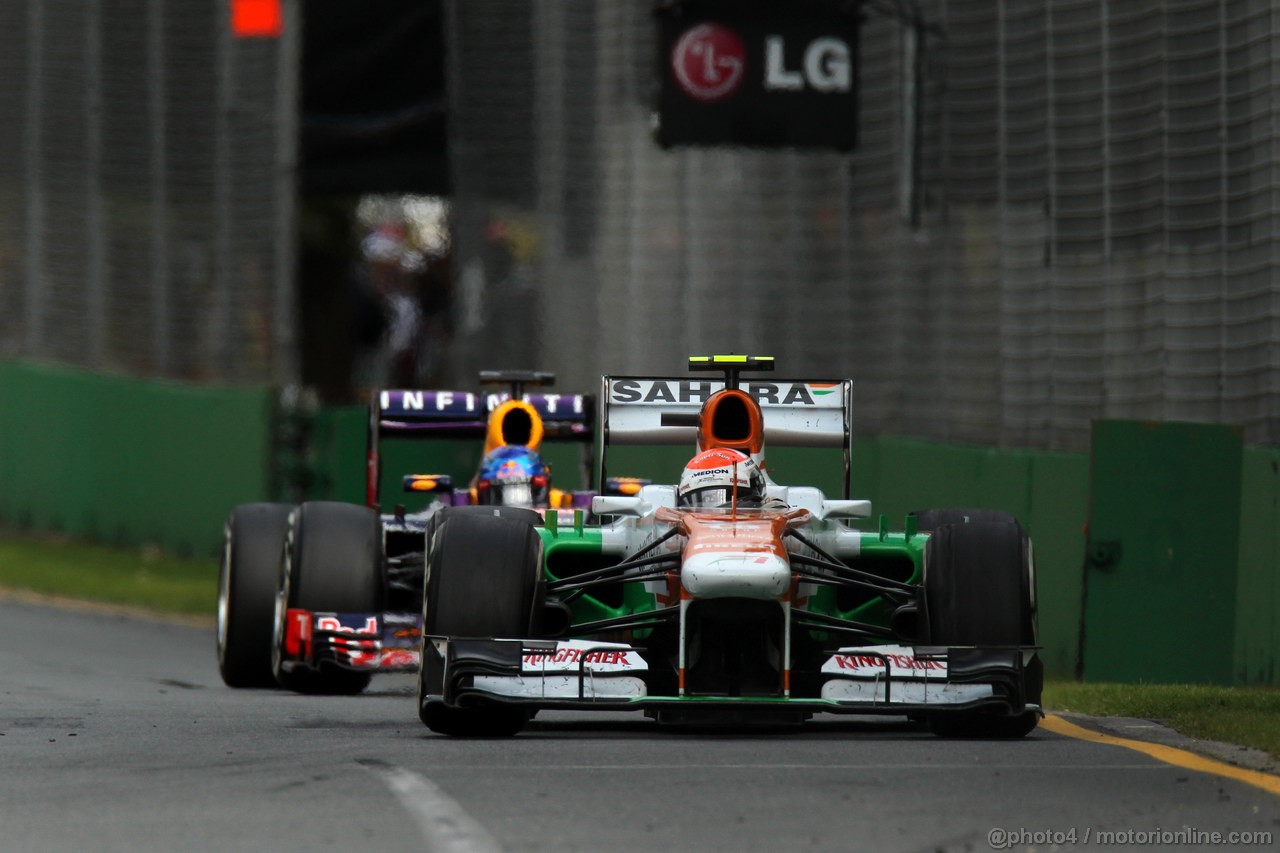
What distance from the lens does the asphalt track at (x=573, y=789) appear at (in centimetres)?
720

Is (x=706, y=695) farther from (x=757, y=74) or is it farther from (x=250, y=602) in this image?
(x=757, y=74)

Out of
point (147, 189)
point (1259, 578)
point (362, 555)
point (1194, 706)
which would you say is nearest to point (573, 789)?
point (1194, 706)

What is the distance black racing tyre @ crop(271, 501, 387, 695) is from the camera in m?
13.5

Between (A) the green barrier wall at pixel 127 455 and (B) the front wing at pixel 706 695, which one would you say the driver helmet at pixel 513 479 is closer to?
(B) the front wing at pixel 706 695

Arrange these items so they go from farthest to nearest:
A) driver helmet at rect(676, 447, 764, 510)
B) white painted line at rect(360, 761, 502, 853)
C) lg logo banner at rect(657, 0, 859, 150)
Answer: lg logo banner at rect(657, 0, 859, 150) < driver helmet at rect(676, 447, 764, 510) < white painted line at rect(360, 761, 502, 853)

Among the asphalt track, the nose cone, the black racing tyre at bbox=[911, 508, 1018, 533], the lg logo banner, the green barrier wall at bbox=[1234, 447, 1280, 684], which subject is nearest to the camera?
the asphalt track

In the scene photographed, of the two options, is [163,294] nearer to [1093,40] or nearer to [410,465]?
[410,465]

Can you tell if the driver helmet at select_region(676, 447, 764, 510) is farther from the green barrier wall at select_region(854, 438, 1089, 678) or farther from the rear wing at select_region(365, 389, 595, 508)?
the rear wing at select_region(365, 389, 595, 508)

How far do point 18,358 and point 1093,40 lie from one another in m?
15.4

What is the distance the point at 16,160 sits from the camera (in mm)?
29234

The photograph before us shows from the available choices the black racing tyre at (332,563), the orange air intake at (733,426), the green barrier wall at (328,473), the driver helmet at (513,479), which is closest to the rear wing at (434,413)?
the driver helmet at (513,479)

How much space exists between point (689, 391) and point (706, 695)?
2856mm

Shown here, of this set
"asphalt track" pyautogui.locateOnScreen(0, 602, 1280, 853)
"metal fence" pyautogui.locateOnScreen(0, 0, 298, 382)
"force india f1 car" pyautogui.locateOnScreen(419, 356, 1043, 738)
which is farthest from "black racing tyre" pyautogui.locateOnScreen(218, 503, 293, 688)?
"metal fence" pyautogui.locateOnScreen(0, 0, 298, 382)

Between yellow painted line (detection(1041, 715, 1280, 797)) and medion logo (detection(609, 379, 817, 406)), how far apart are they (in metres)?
2.27
